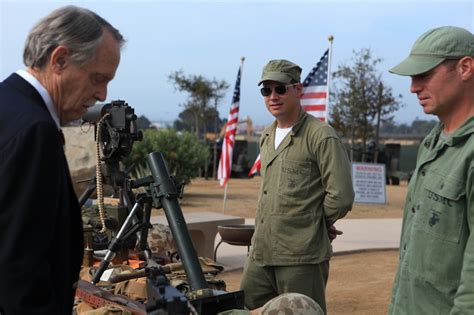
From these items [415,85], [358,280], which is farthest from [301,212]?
[358,280]

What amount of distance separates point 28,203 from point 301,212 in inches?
91.0

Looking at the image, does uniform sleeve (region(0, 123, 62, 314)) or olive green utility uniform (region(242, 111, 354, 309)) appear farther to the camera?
olive green utility uniform (region(242, 111, 354, 309))

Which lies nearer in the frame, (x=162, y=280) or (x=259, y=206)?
(x=162, y=280)

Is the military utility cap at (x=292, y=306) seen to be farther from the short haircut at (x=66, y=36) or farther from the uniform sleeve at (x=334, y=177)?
the short haircut at (x=66, y=36)

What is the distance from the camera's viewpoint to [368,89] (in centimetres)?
2502

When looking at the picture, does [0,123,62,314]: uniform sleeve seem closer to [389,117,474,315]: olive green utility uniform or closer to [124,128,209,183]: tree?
[389,117,474,315]: olive green utility uniform

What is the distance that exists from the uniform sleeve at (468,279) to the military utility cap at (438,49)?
16.3 inches

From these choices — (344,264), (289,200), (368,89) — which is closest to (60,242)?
(289,200)

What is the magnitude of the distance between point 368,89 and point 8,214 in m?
24.5

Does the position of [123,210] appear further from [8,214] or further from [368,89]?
[368,89]

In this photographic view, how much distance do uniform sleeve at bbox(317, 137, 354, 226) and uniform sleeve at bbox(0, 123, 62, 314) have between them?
2.24 metres

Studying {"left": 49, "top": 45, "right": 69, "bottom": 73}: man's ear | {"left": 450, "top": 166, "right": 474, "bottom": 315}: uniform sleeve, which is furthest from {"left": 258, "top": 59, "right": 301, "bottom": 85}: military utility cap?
{"left": 49, "top": 45, "right": 69, "bottom": 73}: man's ear

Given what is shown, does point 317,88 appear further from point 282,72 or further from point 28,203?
point 28,203

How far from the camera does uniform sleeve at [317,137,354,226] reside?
3480 mm
